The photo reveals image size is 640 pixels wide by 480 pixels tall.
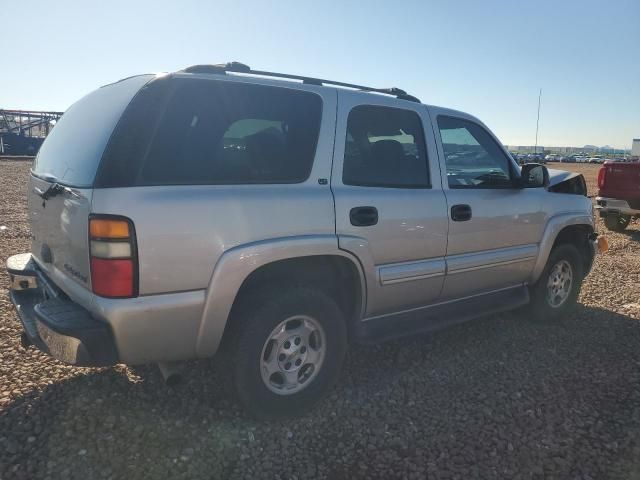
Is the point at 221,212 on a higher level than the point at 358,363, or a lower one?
higher

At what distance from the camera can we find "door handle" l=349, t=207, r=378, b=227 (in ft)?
9.77

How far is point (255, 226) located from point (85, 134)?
1.09 meters

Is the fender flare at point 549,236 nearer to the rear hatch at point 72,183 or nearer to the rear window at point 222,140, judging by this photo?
the rear window at point 222,140

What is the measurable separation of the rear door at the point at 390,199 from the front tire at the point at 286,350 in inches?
14.8

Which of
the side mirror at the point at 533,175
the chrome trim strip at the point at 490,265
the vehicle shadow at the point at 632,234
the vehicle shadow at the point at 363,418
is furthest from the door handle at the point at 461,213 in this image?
the vehicle shadow at the point at 632,234

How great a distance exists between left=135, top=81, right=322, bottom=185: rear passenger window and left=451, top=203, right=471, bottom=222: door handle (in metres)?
1.21

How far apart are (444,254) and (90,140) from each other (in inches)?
94.0

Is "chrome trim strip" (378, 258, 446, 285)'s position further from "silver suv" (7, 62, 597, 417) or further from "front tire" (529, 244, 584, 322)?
"front tire" (529, 244, 584, 322)

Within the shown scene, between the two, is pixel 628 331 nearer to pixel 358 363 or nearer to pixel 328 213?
pixel 358 363

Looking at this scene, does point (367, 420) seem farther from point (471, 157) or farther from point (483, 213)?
point (471, 157)

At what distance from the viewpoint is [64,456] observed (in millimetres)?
2504

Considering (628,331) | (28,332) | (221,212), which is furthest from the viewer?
(628,331)

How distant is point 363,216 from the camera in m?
3.03

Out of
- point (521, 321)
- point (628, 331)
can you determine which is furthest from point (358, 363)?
point (628, 331)
